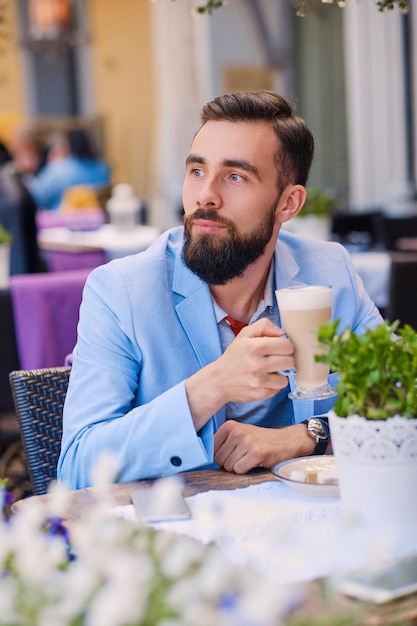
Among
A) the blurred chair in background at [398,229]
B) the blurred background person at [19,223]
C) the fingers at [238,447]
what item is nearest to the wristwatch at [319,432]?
the fingers at [238,447]

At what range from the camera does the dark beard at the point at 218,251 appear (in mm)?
1921

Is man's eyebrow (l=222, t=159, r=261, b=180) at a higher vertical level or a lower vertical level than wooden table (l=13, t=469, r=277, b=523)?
higher

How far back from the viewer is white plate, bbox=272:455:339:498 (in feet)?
4.69

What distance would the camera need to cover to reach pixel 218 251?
6.31 feet

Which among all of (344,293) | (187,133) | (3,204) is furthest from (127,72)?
(344,293)

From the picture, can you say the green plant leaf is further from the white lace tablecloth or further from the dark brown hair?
the dark brown hair

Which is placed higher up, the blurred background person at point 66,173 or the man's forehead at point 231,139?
the man's forehead at point 231,139

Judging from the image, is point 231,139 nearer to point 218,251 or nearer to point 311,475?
point 218,251

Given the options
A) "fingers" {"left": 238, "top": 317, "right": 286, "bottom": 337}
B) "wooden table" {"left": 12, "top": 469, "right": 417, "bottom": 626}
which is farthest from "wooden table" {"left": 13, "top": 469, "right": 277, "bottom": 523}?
"fingers" {"left": 238, "top": 317, "right": 286, "bottom": 337}

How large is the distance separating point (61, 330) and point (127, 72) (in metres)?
9.62

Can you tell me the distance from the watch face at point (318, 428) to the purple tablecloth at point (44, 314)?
1861 mm

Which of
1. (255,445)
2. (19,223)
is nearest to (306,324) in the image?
(255,445)

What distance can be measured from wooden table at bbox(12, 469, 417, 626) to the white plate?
0.11ft

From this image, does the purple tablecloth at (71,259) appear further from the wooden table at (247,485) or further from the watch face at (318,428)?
the wooden table at (247,485)
